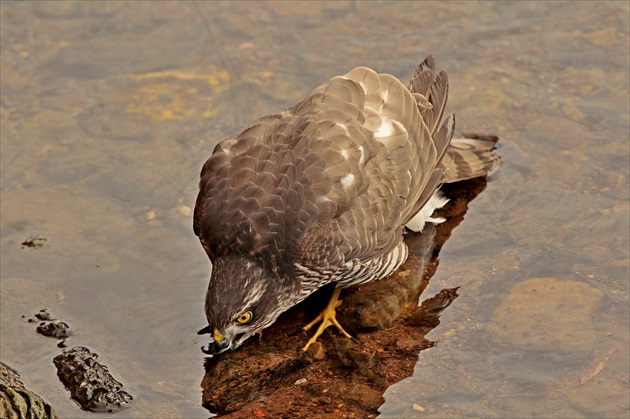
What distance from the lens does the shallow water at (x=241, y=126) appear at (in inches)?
254

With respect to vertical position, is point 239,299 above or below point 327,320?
above

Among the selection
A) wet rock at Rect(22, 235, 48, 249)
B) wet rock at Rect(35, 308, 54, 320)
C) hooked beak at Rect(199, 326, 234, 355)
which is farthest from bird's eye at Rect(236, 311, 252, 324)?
wet rock at Rect(22, 235, 48, 249)

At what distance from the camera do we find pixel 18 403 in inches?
212

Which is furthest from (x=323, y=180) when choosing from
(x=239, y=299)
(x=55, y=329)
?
(x=55, y=329)

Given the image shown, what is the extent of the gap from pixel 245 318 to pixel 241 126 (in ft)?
9.00

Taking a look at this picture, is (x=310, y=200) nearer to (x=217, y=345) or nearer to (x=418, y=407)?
(x=217, y=345)

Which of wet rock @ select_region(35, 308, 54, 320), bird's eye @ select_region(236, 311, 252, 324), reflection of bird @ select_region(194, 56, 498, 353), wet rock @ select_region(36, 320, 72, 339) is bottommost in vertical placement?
wet rock @ select_region(36, 320, 72, 339)

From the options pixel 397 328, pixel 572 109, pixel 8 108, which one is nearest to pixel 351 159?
pixel 397 328

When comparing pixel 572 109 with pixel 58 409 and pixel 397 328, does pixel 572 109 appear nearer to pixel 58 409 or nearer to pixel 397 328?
pixel 397 328

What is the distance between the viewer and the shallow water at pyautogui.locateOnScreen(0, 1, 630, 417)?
254 inches

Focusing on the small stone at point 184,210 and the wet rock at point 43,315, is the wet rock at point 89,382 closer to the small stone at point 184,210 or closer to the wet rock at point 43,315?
the wet rock at point 43,315

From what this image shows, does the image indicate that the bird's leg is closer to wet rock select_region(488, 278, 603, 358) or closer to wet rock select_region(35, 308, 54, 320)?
wet rock select_region(488, 278, 603, 358)

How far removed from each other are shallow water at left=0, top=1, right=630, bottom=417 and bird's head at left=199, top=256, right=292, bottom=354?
1.41 feet

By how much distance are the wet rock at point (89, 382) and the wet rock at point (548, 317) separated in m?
2.53
